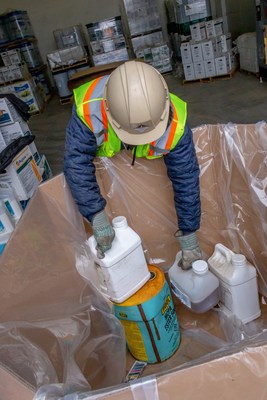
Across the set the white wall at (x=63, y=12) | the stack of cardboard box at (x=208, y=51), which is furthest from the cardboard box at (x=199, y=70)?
the white wall at (x=63, y=12)

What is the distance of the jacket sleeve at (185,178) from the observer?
3.68 ft

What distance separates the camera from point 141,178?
4.23ft

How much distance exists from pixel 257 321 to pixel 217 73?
4390 mm

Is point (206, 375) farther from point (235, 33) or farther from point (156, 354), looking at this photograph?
point (235, 33)

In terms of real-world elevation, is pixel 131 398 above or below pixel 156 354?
above

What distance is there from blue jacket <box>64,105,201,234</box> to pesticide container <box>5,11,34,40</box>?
533 centimetres

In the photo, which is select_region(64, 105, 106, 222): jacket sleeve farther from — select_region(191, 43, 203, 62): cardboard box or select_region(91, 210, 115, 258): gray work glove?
select_region(191, 43, 203, 62): cardboard box

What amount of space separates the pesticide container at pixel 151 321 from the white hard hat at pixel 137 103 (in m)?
0.52

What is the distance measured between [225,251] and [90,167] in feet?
2.03

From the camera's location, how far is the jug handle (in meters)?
1.29

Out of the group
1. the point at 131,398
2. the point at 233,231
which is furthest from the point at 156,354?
the point at 131,398

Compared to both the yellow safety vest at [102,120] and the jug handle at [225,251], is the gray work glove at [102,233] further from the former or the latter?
the jug handle at [225,251]

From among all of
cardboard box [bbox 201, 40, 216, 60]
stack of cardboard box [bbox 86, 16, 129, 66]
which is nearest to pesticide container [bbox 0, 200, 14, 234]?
cardboard box [bbox 201, 40, 216, 60]

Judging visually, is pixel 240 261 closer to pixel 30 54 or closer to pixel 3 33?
pixel 30 54
